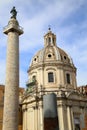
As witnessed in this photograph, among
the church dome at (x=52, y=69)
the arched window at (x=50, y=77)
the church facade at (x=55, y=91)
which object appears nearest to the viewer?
the church facade at (x=55, y=91)

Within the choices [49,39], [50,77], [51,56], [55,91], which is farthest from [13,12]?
[49,39]

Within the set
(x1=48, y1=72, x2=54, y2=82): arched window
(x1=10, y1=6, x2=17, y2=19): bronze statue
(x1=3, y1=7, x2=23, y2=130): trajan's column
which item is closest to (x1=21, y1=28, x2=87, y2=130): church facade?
(x1=48, y1=72, x2=54, y2=82): arched window

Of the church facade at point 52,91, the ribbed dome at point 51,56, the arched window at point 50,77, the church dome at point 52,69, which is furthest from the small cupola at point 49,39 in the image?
the arched window at point 50,77

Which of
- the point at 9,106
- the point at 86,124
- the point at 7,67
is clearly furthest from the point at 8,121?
the point at 86,124

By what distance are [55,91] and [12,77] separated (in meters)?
18.1

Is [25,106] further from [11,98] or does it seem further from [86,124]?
[11,98]

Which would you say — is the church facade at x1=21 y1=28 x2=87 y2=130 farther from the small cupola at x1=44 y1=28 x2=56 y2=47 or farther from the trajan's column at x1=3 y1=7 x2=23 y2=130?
the trajan's column at x1=3 y1=7 x2=23 y2=130

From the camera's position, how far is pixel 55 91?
38438 millimetres

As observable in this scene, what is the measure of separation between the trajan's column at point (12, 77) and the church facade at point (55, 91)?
15788 mm

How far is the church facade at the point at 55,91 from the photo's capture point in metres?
36.7

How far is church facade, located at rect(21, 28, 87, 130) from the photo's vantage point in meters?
36.7

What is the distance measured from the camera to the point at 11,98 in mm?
20516

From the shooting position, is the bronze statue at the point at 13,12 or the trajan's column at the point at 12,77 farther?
the bronze statue at the point at 13,12

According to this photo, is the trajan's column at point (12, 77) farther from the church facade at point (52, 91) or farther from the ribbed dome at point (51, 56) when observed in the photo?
the ribbed dome at point (51, 56)
